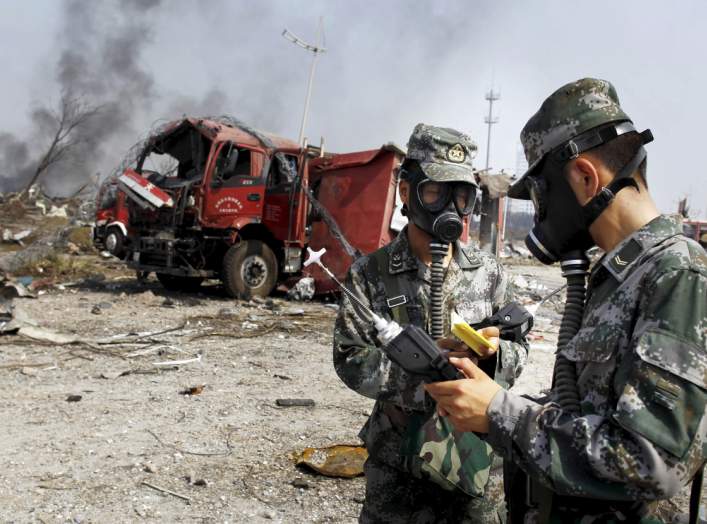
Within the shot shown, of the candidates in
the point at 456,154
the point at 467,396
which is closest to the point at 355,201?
the point at 456,154

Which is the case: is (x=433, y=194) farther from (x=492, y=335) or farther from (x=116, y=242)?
(x=116, y=242)

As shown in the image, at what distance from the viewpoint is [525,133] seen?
1.46 meters

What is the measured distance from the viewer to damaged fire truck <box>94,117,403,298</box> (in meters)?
8.77

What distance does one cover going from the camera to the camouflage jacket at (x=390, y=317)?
188 centimetres

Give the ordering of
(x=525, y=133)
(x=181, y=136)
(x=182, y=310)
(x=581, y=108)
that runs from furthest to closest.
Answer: (x=181, y=136)
(x=182, y=310)
(x=525, y=133)
(x=581, y=108)

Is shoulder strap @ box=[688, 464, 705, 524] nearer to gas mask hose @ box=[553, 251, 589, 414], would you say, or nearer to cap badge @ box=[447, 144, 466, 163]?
gas mask hose @ box=[553, 251, 589, 414]

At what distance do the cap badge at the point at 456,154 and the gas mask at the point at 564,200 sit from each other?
2.52 feet

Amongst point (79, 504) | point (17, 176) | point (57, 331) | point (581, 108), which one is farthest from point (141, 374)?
point (17, 176)

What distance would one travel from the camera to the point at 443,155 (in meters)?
2.21

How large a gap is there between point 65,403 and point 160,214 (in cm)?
500

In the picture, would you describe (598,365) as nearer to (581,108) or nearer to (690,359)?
(690,359)

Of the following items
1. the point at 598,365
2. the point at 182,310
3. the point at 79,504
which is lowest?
the point at 79,504

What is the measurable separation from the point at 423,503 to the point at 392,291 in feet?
2.28

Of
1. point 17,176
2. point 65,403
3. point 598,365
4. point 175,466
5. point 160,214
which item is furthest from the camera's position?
point 17,176
